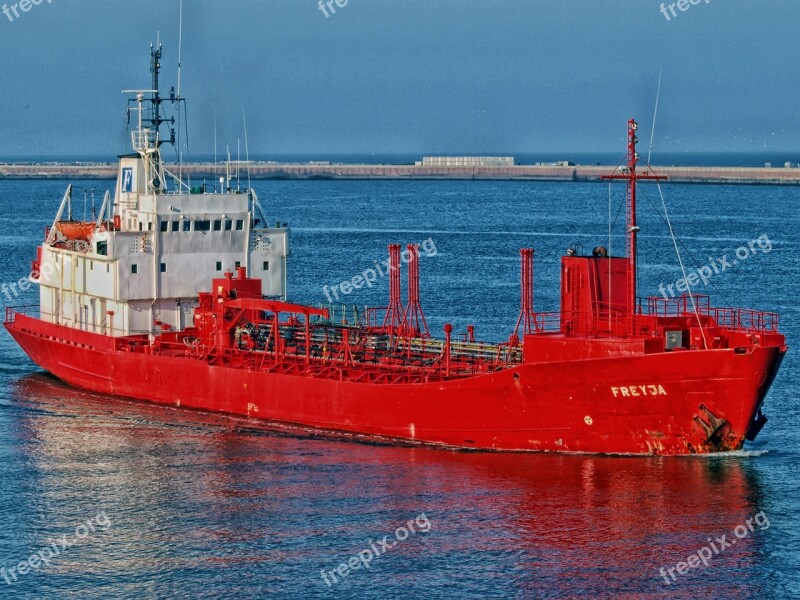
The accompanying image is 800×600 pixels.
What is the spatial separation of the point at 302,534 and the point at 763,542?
858 centimetres

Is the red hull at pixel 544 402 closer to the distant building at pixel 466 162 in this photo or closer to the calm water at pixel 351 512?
the calm water at pixel 351 512

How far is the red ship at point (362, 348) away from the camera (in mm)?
29344

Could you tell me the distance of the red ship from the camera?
96.3ft

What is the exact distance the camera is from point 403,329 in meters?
37.0

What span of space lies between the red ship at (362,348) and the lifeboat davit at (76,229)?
0.14m

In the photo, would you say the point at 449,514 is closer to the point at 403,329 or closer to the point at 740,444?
the point at 740,444

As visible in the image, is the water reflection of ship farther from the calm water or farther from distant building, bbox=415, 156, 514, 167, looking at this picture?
distant building, bbox=415, 156, 514, 167

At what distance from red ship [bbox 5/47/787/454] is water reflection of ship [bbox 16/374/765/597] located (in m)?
0.84

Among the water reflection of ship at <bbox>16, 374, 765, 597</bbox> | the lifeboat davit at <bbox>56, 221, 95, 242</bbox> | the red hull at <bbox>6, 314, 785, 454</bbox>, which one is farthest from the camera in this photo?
the lifeboat davit at <bbox>56, 221, 95, 242</bbox>

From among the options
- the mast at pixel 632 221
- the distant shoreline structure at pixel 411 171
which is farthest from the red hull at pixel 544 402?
the distant shoreline structure at pixel 411 171

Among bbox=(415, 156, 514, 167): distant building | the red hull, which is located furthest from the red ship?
bbox=(415, 156, 514, 167): distant building

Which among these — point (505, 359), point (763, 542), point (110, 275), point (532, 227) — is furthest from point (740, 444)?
point (532, 227)

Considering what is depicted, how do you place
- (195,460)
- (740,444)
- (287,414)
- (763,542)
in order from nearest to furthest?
(763,542) → (740,444) → (195,460) → (287,414)

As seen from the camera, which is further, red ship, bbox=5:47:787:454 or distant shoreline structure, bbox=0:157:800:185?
distant shoreline structure, bbox=0:157:800:185
